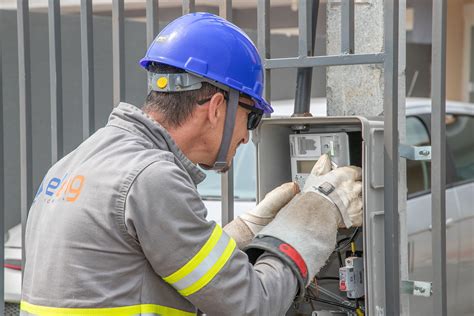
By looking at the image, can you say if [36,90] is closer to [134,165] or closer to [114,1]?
[114,1]

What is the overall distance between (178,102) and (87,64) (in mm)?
790

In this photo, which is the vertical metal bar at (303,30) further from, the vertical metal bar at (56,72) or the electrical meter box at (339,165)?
the vertical metal bar at (56,72)

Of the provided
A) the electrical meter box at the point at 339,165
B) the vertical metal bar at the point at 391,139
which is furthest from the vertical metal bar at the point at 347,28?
the electrical meter box at the point at 339,165

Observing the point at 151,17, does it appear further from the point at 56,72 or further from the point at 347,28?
the point at 347,28

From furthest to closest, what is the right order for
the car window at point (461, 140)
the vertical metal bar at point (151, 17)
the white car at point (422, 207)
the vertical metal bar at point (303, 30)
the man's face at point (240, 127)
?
the car window at point (461, 140) → the white car at point (422, 207) → the vertical metal bar at point (151, 17) → the vertical metal bar at point (303, 30) → the man's face at point (240, 127)

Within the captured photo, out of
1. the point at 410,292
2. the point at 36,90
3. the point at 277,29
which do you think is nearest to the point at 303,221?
the point at 410,292

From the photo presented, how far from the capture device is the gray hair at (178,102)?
2.00 metres

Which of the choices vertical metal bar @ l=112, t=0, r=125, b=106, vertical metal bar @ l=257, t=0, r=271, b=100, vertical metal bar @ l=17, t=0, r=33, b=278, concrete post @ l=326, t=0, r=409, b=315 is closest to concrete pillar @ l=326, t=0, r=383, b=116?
concrete post @ l=326, t=0, r=409, b=315

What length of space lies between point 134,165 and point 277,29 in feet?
33.6

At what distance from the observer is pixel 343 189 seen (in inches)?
84.1

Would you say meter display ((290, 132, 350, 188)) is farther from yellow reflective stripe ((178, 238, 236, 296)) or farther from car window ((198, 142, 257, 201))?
car window ((198, 142, 257, 201))

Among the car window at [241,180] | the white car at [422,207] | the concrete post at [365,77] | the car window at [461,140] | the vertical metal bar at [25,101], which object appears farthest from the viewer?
the car window at [461,140]

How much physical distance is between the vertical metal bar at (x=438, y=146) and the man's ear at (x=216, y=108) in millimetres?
587

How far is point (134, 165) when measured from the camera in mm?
1821
